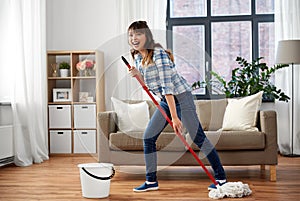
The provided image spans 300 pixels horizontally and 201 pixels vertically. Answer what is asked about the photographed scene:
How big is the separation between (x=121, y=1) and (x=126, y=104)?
225cm

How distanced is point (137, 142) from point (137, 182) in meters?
0.32

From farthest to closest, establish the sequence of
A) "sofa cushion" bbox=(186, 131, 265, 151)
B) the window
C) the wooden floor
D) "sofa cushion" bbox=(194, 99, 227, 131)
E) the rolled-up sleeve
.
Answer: the window → "sofa cushion" bbox=(194, 99, 227, 131) → "sofa cushion" bbox=(186, 131, 265, 151) → the wooden floor → the rolled-up sleeve

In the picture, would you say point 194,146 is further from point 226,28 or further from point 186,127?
point 226,28

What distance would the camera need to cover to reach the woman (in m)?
3.35

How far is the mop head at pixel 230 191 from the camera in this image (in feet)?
11.1

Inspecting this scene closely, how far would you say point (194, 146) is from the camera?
13.1 ft

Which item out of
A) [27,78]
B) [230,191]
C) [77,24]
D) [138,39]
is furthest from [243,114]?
[77,24]

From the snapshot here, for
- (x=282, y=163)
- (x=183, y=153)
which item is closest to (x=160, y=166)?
(x=183, y=153)

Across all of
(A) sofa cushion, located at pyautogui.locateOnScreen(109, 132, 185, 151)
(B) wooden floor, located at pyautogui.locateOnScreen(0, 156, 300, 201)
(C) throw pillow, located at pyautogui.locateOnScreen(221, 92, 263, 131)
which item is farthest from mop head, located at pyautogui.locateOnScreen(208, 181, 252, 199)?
(C) throw pillow, located at pyautogui.locateOnScreen(221, 92, 263, 131)

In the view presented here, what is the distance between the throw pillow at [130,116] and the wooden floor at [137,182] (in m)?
0.43

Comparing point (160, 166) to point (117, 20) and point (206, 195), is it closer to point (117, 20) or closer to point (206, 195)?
point (206, 195)

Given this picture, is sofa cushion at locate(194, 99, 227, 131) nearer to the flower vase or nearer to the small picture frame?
the flower vase

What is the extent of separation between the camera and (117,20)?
20.1 feet

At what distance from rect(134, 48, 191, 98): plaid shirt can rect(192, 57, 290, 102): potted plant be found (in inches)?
79.4
